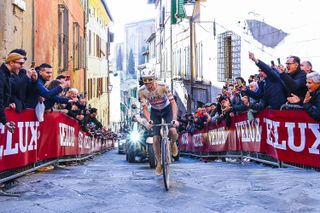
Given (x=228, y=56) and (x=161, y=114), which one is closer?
(x=161, y=114)

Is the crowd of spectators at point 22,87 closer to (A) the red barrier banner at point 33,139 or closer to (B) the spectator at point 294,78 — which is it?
(A) the red barrier banner at point 33,139

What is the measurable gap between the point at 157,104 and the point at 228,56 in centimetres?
1384

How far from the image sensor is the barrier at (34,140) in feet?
25.9

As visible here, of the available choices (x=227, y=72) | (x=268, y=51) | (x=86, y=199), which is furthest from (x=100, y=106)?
(x=86, y=199)

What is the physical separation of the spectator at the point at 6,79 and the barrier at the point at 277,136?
4444 millimetres

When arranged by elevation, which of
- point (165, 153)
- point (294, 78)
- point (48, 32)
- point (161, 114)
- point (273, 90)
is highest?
point (48, 32)

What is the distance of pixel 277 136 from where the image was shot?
10.2m

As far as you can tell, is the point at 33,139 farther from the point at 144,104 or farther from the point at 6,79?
the point at 6,79

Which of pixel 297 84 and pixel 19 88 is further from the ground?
pixel 297 84

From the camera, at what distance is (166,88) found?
351 inches

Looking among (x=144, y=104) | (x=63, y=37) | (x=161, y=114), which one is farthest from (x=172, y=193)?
(x=63, y=37)

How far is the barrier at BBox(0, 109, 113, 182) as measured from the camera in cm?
790

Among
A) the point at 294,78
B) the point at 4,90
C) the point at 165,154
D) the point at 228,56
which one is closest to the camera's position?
the point at 4,90

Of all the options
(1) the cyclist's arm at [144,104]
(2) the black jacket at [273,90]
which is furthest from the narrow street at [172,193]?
(2) the black jacket at [273,90]
